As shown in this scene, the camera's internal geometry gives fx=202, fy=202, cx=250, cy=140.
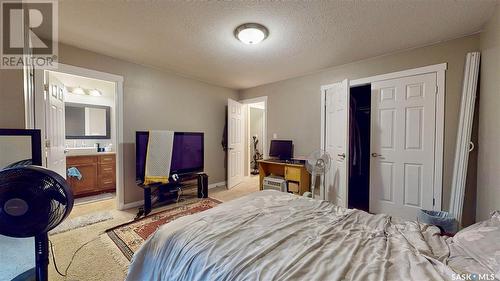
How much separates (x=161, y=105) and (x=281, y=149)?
2.39 metres

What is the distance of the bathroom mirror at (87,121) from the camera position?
161 inches

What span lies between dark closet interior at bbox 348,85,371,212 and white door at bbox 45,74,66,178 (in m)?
4.18

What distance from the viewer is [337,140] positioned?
308 cm

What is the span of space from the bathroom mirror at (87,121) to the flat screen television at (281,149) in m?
3.67

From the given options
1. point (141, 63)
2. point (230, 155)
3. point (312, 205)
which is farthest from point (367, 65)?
point (141, 63)

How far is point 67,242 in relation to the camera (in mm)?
2158

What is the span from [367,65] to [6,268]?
446cm

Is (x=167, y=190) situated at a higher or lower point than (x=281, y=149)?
lower

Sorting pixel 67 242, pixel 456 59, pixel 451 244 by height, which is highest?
pixel 456 59

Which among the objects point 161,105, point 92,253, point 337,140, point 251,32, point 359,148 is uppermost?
point 251,32

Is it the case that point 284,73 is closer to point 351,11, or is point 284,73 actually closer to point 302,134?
point 302,134

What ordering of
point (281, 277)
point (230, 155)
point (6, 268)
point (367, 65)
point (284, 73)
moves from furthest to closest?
point (230, 155)
point (284, 73)
point (367, 65)
point (6, 268)
point (281, 277)
